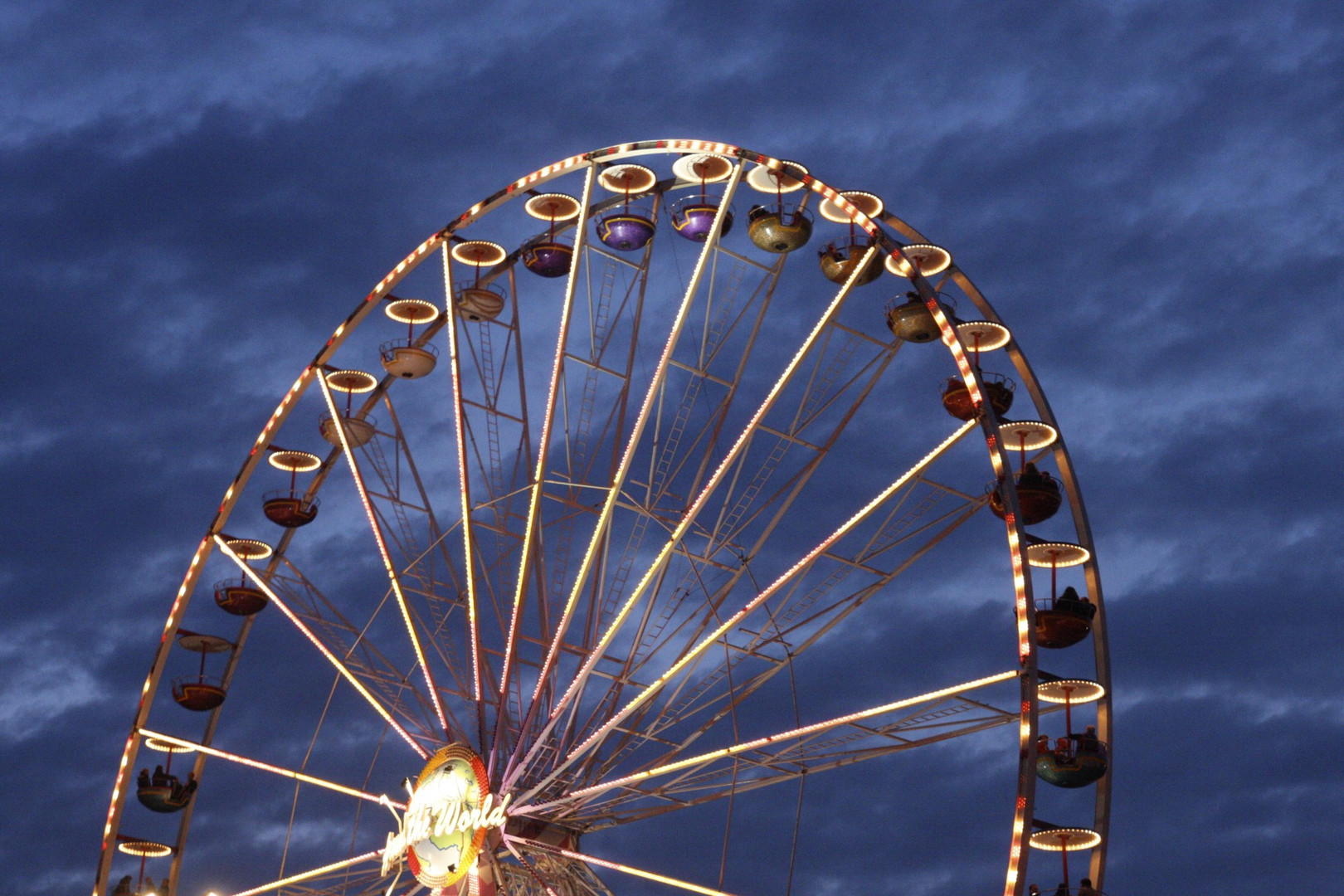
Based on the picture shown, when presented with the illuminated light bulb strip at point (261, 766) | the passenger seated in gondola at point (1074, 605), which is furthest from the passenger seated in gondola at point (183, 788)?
the passenger seated in gondola at point (1074, 605)

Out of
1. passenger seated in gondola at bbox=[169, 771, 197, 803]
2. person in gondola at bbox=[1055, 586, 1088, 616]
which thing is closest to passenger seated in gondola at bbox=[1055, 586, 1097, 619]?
person in gondola at bbox=[1055, 586, 1088, 616]

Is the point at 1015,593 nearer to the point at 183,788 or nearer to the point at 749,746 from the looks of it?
the point at 749,746

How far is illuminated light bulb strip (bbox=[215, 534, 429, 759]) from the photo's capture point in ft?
88.9

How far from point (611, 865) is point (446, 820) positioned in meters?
2.55

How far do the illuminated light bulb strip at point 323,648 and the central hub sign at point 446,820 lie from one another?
2.17 ft

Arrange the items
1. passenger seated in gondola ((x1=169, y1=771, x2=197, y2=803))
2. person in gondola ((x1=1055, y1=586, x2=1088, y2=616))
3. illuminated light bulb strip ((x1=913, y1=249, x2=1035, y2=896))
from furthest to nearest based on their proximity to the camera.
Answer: passenger seated in gondola ((x1=169, y1=771, x2=197, y2=803)) → person in gondola ((x1=1055, y1=586, x2=1088, y2=616)) → illuminated light bulb strip ((x1=913, y1=249, x2=1035, y2=896))

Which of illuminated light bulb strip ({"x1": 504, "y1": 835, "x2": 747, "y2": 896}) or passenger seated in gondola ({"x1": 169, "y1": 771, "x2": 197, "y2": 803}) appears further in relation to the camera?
passenger seated in gondola ({"x1": 169, "y1": 771, "x2": 197, "y2": 803})

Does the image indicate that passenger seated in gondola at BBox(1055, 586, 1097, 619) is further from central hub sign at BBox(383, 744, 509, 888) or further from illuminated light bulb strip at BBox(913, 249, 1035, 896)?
central hub sign at BBox(383, 744, 509, 888)

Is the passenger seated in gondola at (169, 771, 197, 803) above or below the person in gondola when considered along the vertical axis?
below

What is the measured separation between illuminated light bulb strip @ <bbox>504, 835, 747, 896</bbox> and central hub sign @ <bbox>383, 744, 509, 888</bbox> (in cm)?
43

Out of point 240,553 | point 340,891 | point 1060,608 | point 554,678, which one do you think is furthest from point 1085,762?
point 240,553

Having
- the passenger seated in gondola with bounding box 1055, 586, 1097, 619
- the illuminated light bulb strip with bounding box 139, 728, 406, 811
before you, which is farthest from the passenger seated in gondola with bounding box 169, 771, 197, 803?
the passenger seated in gondola with bounding box 1055, 586, 1097, 619

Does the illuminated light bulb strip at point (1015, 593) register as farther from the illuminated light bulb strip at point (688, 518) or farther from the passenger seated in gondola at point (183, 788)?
the passenger seated in gondola at point (183, 788)

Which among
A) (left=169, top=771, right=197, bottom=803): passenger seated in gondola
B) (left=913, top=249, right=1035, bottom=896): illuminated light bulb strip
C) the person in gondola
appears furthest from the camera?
(left=169, top=771, right=197, bottom=803): passenger seated in gondola
